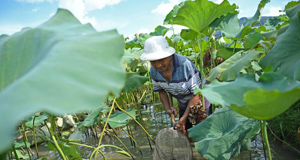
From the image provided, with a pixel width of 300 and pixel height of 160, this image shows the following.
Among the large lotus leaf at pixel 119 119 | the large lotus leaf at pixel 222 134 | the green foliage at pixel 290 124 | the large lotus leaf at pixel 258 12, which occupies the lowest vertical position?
the green foliage at pixel 290 124

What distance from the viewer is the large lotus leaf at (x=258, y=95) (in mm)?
887

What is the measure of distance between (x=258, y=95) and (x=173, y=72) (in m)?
1.47

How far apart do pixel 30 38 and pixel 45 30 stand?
5 centimetres

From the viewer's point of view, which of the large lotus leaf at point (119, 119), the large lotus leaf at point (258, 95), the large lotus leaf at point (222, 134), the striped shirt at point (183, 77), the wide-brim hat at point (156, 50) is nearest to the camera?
the large lotus leaf at point (258, 95)

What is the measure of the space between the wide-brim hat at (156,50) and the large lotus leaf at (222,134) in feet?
2.22

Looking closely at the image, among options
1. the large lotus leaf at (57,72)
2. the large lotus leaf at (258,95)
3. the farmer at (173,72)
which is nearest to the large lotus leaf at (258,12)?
the farmer at (173,72)

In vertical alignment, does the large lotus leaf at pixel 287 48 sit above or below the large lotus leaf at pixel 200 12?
below

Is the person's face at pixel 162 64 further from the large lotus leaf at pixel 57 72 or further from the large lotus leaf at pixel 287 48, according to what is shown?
the large lotus leaf at pixel 57 72

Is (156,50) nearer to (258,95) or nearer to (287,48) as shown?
(287,48)

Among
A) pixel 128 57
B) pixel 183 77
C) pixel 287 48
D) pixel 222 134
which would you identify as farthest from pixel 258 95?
pixel 128 57

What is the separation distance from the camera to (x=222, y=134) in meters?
1.83

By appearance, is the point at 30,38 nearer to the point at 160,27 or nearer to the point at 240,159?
the point at 240,159

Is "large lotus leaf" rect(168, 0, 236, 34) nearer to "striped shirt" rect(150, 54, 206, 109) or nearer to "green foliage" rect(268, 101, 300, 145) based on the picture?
"striped shirt" rect(150, 54, 206, 109)

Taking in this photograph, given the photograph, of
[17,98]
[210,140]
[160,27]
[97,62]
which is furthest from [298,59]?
[160,27]
